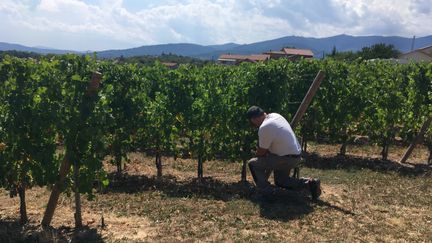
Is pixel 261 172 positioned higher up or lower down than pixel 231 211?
higher up

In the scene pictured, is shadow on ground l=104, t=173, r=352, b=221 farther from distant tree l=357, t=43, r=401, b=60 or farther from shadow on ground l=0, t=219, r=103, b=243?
distant tree l=357, t=43, r=401, b=60

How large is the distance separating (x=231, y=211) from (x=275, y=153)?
123 centimetres

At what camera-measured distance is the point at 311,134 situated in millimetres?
13031

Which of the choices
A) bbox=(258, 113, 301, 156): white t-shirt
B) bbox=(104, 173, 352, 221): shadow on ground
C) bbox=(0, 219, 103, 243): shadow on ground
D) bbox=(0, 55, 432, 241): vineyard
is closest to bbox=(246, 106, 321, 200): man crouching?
bbox=(258, 113, 301, 156): white t-shirt

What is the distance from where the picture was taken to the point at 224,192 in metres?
8.40

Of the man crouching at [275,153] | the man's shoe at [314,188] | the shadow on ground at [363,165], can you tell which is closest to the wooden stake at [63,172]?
the man crouching at [275,153]

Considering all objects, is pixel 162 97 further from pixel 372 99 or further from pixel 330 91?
pixel 372 99

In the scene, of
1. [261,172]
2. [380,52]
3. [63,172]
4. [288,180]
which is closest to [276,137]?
[261,172]

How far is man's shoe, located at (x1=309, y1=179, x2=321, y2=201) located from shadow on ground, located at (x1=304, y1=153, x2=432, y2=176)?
392 centimetres

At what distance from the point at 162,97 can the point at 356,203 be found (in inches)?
187

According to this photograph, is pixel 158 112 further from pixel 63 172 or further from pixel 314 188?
pixel 314 188

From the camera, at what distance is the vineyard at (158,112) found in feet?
19.8

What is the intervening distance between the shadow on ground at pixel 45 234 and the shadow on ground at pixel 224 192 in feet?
8.13

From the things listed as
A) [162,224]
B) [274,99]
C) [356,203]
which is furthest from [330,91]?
[162,224]
